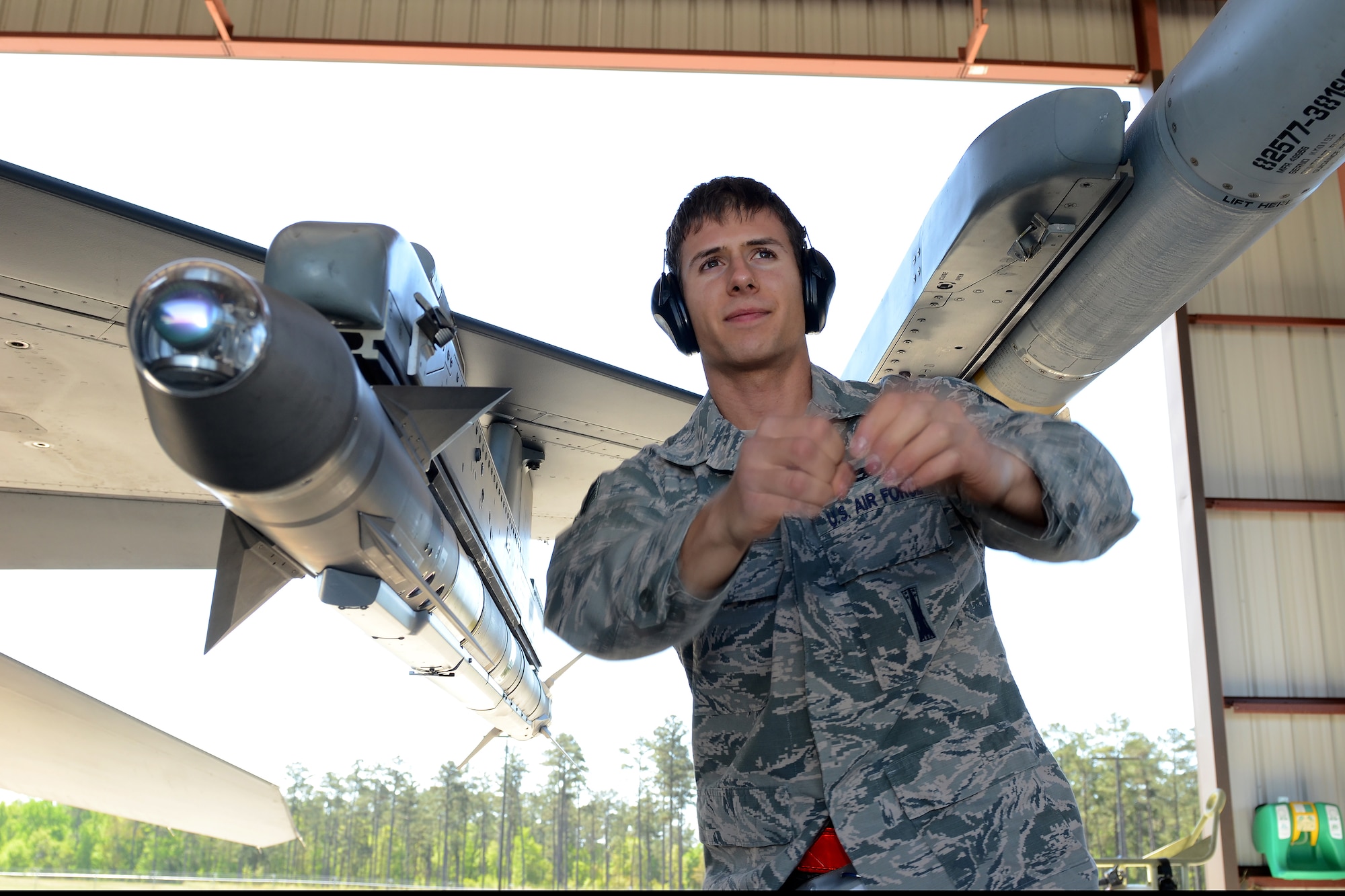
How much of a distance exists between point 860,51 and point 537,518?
191 inches

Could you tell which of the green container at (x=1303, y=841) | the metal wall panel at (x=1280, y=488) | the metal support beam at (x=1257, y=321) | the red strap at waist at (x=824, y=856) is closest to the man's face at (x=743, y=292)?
the red strap at waist at (x=824, y=856)

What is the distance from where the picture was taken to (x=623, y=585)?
3.60 ft

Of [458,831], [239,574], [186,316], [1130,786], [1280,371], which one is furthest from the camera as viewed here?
[458,831]

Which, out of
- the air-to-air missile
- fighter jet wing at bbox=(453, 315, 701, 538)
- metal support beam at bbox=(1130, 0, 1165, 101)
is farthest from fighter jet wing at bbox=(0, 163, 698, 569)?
metal support beam at bbox=(1130, 0, 1165, 101)

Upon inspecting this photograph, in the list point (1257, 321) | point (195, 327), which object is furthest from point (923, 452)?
point (1257, 321)

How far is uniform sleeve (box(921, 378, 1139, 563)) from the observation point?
41.6 inches

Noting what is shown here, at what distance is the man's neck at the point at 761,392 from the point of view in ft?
5.10

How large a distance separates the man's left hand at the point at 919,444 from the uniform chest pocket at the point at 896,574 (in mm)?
294

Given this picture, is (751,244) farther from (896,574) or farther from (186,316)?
(186,316)

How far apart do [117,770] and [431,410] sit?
3.95 m

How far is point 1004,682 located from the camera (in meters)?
1.21

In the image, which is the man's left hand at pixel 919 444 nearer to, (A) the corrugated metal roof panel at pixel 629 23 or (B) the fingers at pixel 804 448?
(B) the fingers at pixel 804 448

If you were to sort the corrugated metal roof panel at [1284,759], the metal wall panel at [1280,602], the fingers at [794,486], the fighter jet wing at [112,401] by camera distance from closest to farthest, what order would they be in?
the fingers at [794,486] < the fighter jet wing at [112,401] < the corrugated metal roof panel at [1284,759] < the metal wall panel at [1280,602]

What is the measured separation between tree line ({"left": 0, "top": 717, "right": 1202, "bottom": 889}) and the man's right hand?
61.7ft
